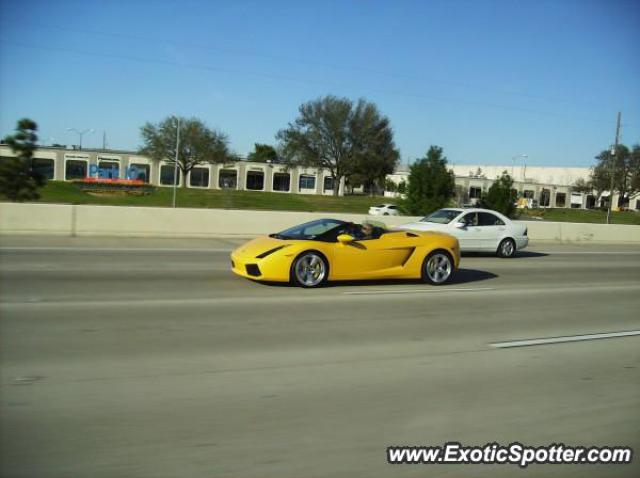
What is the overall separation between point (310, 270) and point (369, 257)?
114cm

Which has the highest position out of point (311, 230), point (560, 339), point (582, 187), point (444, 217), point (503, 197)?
point (582, 187)

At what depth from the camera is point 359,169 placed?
242 feet

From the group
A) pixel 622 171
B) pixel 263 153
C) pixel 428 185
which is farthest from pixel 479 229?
pixel 263 153

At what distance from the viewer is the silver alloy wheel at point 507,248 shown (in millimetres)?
18531

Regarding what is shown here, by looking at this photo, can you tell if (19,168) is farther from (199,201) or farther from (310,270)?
(310,270)

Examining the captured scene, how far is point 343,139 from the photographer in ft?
242

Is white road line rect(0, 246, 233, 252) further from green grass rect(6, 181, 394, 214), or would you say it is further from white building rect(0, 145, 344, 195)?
white building rect(0, 145, 344, 195)

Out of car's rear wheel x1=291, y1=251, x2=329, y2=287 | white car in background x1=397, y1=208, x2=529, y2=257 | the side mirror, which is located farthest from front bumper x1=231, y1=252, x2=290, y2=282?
white car in background x1=397, y1=208, x2=529, y2=257

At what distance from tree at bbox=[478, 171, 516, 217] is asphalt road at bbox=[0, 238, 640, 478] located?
26945 mm

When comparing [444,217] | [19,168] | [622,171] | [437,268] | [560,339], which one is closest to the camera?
[560,339]

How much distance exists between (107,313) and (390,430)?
4.69 meters

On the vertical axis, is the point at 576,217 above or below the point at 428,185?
below

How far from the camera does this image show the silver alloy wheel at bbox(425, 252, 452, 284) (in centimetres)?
1159

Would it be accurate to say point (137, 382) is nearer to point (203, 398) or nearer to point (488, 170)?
point (203, 398)
